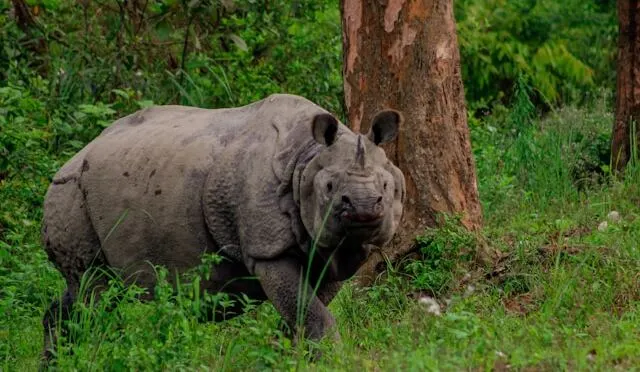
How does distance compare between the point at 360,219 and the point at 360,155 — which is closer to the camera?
the point at 360,219

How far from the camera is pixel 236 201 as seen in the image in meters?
6.93


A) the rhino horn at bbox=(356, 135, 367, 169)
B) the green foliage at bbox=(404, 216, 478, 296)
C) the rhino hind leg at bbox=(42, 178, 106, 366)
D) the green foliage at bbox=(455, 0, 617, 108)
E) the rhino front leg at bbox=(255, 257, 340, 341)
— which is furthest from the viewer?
the green foliage at bbox=(455, 0, 617, 108)

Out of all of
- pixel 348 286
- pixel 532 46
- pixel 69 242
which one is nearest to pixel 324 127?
pixel 69 242

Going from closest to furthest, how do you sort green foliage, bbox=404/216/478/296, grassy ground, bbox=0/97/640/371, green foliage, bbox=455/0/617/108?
grassy ground, bbox=0/97/640/371
green foliage, bbox=404/216/478/296
green foliage, bbox=455/0/617/108

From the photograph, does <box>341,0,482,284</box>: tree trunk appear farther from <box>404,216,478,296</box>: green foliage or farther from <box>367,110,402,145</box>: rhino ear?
<box>367,110,402,145</box>: rhino ear

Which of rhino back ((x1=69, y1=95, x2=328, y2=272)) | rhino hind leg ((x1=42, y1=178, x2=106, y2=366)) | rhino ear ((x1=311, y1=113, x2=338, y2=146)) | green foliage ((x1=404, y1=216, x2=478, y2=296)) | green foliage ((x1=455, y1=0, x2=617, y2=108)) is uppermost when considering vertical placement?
rhino ear ((x1=311, y1=113, x2=338, y2=146))

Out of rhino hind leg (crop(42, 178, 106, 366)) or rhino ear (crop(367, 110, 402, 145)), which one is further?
rhino hind leg (crop(42, 178, 106, 366))

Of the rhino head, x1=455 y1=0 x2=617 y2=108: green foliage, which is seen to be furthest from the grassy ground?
x1=455 y1=0 x2=617 y2=108: green foliage

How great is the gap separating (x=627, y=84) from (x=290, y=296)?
4.71m

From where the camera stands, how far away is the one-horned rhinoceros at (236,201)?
21.5 ft

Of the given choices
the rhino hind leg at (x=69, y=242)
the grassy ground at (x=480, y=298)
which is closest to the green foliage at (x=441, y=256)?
the grassy ground at (x=480, y=298)

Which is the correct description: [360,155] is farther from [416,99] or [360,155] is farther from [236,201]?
[416,99]

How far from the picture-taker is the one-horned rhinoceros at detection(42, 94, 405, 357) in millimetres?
6559

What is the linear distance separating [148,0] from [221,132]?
4.79 metres
